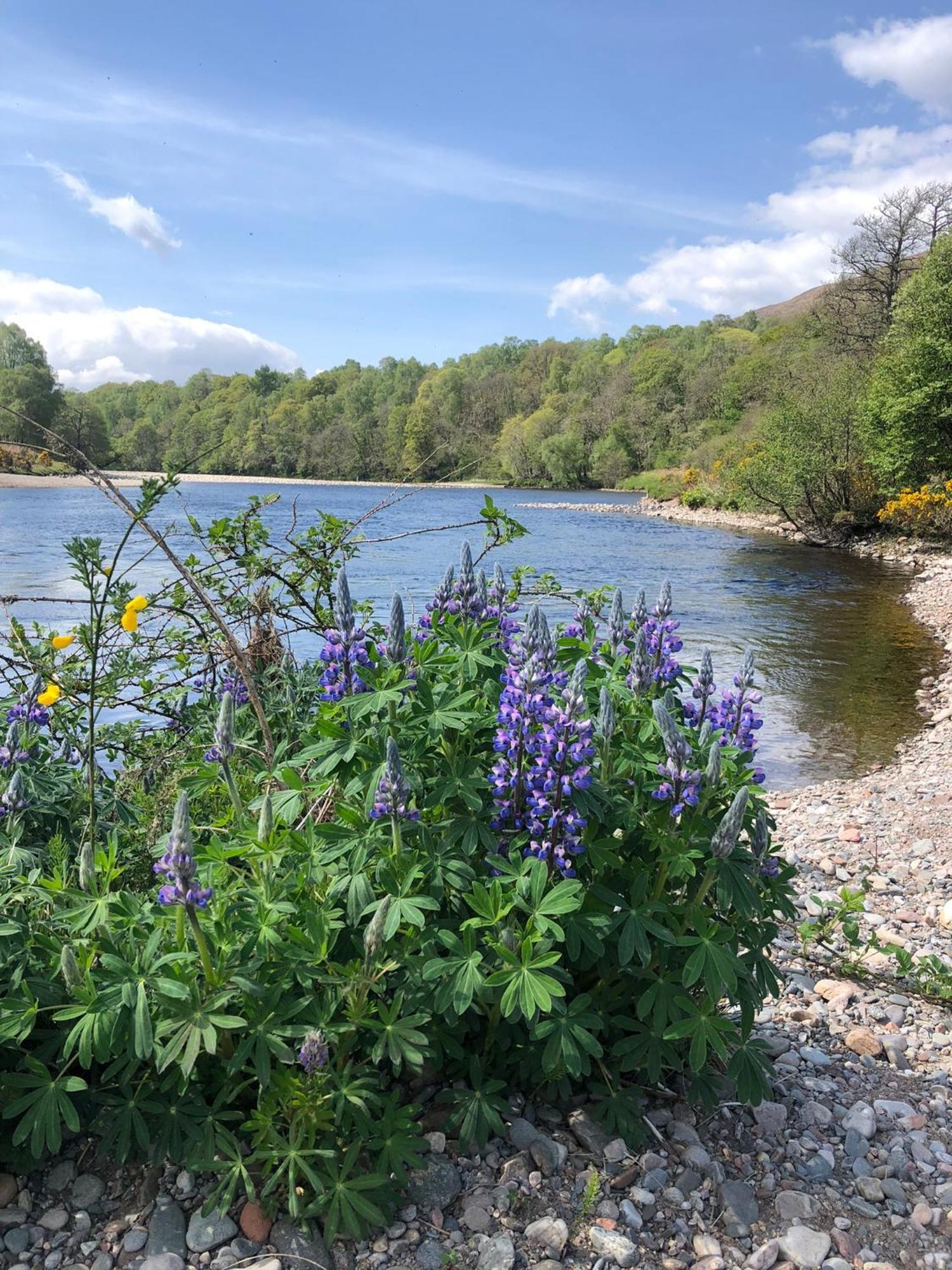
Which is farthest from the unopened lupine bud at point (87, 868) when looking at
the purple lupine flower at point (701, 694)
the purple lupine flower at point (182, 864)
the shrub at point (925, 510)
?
the shrub at point (925, 510)

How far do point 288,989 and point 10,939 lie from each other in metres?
0.85

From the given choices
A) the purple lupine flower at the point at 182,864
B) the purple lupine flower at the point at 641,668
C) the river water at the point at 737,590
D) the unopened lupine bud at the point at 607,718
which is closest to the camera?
A: the purple lupine flower at the point at 182,864

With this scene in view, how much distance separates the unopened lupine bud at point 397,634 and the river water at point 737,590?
1.19 meters

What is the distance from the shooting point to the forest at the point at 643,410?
29312mm

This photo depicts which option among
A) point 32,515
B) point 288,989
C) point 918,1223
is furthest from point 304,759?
point 32,515

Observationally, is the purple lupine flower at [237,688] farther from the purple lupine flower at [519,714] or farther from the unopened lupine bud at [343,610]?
the purple lupine flower at [519,714]

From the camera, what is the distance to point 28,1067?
8.43 ft

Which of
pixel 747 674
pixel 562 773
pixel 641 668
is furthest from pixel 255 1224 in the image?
pixel 747 674

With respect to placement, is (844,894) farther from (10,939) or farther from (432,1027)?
(10,939)

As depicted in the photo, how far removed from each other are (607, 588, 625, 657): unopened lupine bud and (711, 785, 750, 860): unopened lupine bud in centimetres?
101

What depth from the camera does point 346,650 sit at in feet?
10.1

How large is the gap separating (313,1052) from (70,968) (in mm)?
717

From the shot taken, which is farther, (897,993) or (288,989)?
(897,993)

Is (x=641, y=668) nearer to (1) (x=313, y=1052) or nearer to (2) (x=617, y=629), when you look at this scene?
(2) (x=617, y=629)
